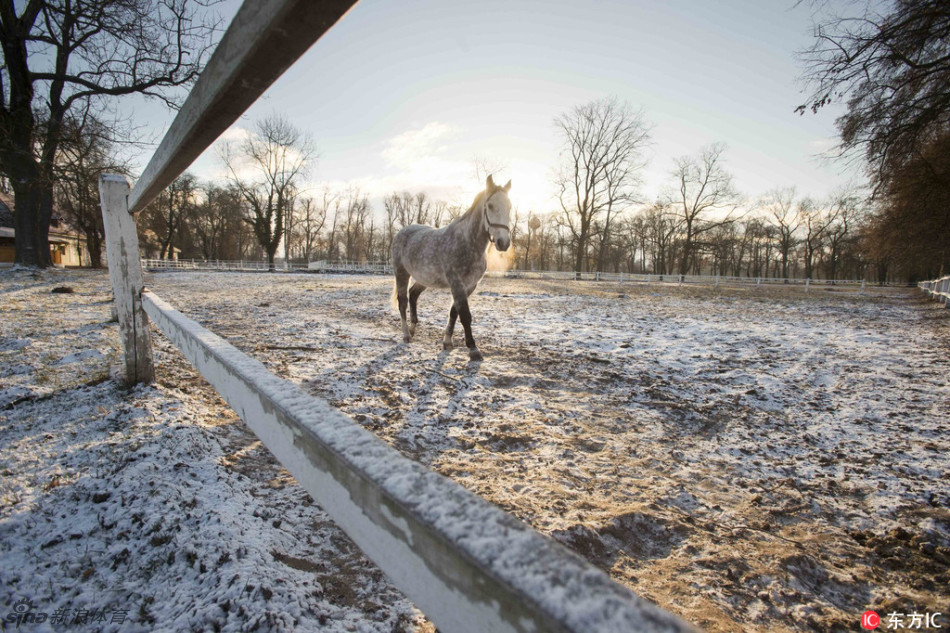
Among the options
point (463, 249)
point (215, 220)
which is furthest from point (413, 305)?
point (215, 220)

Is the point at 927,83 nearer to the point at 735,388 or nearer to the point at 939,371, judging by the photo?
the point at 939,371

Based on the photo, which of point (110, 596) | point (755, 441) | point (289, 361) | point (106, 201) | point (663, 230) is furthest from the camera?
point (663, 230)

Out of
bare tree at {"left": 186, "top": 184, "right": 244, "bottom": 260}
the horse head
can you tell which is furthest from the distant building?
the horse head

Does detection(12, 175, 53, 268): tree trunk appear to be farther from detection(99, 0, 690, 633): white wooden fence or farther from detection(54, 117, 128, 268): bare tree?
detection(99, 0, 690, 633): white wooden fence

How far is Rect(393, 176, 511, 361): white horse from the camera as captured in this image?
428cm

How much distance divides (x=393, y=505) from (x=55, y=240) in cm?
5200

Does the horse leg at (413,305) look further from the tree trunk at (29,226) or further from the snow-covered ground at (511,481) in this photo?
the tree trunk at (29,226)

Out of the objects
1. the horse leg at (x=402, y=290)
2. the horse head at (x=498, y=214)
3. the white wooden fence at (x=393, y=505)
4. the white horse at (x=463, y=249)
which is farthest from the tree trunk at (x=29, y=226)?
the white wooden fence at (x=393, y=505)

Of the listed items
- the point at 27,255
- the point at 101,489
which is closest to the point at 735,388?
the point at 101,489

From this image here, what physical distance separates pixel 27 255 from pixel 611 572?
20846 mm

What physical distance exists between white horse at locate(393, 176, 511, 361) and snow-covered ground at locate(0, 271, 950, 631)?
974mm

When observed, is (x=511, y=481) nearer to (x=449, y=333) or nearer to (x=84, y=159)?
(x=449, y=333)

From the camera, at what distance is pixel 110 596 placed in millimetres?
1167

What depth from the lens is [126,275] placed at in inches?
104
